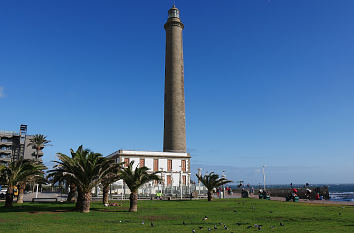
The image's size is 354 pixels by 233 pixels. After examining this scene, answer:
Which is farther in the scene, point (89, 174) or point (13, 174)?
point (13, 174)

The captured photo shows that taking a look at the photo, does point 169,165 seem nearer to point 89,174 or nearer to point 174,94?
point 174,94

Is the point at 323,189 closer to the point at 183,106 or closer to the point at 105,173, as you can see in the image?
the point at 183,106

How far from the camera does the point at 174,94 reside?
191 feet

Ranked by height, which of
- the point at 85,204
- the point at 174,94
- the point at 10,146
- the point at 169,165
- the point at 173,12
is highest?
the point at 173,12

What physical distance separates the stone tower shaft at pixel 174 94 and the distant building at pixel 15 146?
51.0m

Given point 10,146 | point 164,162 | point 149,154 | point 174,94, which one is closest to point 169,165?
point 164,162

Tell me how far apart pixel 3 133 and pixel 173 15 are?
2407 inches

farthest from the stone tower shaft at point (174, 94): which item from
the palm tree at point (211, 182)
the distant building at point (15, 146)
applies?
the distant building at point (15, 146)

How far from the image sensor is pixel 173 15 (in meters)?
63.8

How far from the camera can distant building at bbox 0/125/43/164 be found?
86.4 m

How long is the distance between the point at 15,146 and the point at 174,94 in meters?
57.8

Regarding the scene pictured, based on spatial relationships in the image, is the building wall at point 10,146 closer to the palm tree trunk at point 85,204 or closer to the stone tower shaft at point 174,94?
the stone tower shaft at point 174,94

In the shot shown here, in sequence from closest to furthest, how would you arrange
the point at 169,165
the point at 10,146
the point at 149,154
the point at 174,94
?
the point at 149,154, the point at 169,165, the point at 174,94, the point at 10,146

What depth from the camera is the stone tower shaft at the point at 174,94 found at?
57.1 meters
